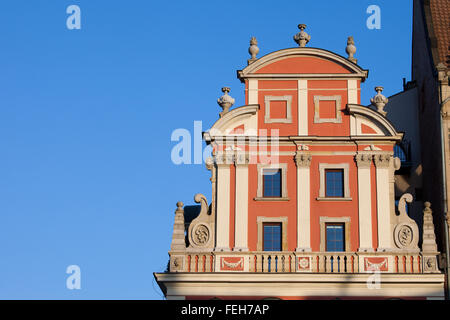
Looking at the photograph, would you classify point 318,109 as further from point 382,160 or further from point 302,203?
point 302,203

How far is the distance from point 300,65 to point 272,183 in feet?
16.2

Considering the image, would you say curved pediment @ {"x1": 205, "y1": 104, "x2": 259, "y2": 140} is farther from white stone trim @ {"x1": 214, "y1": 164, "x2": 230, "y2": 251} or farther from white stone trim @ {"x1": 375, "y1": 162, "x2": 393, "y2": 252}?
white stone trim @ {"x1": 375, "y1": 162, "x2": 393, "y2": 252}

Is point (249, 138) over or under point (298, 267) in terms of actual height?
over

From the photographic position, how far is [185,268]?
1393 inches

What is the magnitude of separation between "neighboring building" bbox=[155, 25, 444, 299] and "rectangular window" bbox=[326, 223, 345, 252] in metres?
0.04

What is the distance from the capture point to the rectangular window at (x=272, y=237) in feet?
118

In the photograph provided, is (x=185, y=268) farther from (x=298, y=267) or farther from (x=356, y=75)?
(x=356, y=75)

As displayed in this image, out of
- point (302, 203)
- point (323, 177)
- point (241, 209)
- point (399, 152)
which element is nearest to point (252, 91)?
point (323, 177)

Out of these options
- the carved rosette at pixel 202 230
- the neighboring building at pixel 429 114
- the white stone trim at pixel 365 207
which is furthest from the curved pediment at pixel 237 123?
the neighboring building at pixel 429 114
